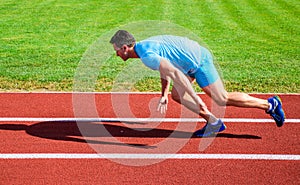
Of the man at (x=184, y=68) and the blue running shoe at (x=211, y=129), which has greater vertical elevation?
the man at (x=184, y=68)

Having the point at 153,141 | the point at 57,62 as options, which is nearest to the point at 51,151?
the point at 153,141

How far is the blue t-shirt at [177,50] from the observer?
701 centimetres

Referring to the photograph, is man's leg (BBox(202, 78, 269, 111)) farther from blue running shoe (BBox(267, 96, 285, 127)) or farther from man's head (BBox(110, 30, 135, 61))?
man's head (BBox(110, 30, 135, 61))

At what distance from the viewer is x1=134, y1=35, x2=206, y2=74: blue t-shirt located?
23.0ft

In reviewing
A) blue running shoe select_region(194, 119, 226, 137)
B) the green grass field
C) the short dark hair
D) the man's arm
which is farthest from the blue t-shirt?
the green grass field

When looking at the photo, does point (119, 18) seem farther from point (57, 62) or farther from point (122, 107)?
point (122, 107)

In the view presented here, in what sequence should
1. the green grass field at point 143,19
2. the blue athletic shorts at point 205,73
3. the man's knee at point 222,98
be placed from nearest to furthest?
the blue athletic shorts at point 205,73 → the man's knee at point 222,98 → the green grass field at point 143,19

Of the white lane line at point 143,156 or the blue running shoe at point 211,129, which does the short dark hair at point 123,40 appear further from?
the blue running shoe at point 211,129

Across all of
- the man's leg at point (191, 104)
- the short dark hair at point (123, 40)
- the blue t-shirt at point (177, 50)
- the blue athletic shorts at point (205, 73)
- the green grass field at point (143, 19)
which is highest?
the short dark hair at point (123, 40)

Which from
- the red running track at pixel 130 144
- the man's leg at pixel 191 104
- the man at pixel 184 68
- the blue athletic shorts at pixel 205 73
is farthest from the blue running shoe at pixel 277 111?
the blue athletic shorts at pixel 205 73

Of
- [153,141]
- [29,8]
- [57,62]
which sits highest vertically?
[153,141]

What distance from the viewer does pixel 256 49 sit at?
47.6 ft

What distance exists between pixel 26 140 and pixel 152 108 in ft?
8.10

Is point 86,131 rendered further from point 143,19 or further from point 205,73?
point 143,19
